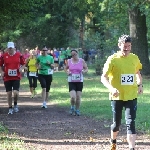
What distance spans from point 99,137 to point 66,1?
32.2 m

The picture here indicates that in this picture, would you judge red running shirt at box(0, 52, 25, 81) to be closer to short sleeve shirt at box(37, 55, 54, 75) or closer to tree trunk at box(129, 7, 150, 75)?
short sleeve shirt at box(37, 55, 54, 75)

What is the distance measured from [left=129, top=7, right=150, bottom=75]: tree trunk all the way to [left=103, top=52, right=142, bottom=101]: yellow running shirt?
73.4 ft

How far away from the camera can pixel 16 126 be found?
1266cm

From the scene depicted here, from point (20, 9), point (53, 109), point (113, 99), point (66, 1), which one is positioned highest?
point (66, 1)

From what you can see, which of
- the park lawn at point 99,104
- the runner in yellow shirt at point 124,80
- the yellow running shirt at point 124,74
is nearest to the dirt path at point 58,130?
the park lawn at point 99,104

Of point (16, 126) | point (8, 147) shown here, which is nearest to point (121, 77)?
point (8, 147)

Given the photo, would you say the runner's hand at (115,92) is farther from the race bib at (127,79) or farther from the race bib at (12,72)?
the race bib at (12,72)

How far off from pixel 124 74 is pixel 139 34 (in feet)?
75.0

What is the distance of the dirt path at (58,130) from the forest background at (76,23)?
12.0 ft

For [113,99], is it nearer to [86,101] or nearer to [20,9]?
[20,9]

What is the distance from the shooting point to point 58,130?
1209cm

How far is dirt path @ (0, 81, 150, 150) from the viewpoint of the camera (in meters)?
9.95

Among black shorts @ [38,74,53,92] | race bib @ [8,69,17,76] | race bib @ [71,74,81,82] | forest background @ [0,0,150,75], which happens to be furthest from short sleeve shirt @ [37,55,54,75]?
race bib @ [71,74,81,82]

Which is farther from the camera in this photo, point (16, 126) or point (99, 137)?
point (16, 126)
